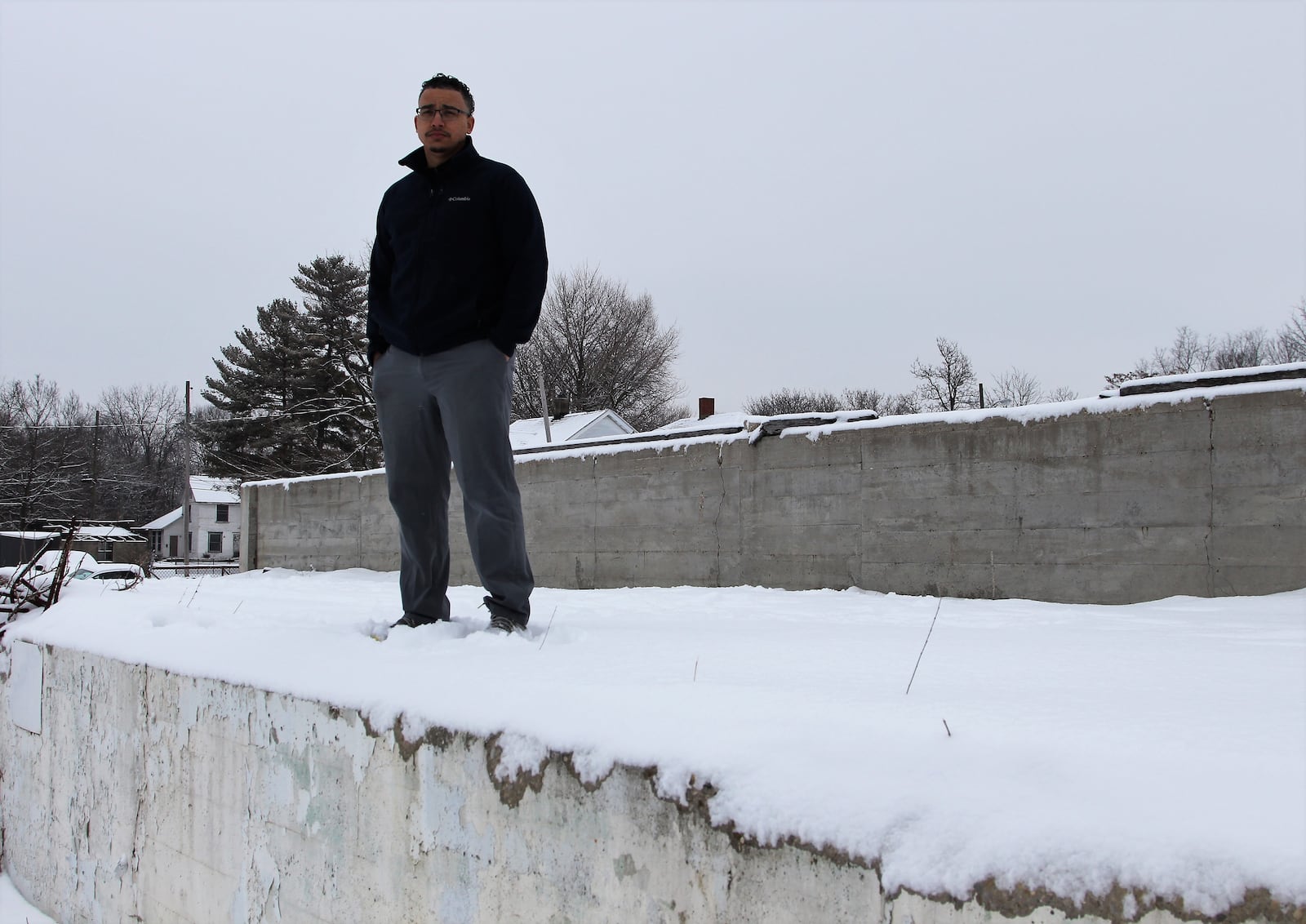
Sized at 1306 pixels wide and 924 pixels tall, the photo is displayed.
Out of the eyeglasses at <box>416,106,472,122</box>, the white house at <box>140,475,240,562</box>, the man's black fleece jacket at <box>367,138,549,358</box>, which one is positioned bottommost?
the white house at <box>140,475,240,562</box>

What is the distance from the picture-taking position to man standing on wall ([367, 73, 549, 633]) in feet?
8.45

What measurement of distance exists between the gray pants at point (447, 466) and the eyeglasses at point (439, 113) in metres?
0.69

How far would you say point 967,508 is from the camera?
6977 millimetres

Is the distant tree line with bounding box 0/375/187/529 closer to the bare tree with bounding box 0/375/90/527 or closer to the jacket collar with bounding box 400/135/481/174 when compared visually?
the bare tree with bounding box 0/375/90/527

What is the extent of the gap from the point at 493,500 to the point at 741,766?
1.48 meters

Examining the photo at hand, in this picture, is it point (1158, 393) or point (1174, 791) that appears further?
point (1158, 393)

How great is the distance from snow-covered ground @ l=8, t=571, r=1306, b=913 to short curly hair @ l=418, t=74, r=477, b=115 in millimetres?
1562

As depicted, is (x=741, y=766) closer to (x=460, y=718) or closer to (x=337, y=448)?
(x=460, y=718)

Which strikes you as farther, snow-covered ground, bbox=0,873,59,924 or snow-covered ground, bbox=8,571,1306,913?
snow-covered ground, bbox=0,873,59,924

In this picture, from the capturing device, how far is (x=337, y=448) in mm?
31328

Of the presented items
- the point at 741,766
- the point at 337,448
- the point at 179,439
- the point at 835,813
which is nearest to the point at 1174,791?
the point at 835,813

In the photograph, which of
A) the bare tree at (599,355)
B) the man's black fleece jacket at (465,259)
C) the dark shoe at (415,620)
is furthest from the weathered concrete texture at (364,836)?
the bare tree at (599,355)

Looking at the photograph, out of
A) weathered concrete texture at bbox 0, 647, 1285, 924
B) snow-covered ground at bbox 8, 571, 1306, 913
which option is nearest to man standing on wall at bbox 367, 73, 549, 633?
snow-covered ground at bbox 8, 571, 1306, 913

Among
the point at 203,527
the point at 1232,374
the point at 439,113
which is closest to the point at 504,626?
the point at 439,113
